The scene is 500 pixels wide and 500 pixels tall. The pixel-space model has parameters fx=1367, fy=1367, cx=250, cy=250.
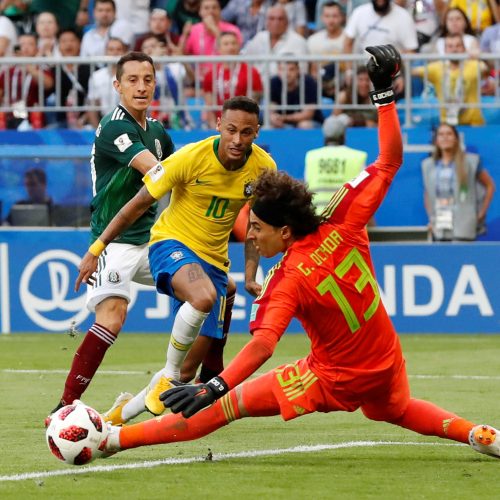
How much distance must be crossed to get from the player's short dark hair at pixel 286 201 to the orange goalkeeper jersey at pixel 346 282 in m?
0.10

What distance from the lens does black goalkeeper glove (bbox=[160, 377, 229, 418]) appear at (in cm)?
641

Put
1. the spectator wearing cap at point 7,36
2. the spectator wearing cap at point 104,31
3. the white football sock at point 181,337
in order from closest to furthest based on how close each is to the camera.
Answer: the white football sock at point 181,337
the spectator wearing cap at point 104,31
the spectator wearing cap at point 7,36

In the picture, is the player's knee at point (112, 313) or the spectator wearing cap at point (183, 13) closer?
the player's knee at point (112, 313)

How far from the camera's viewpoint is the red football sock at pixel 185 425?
703 centimetres

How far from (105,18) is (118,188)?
9.99 m

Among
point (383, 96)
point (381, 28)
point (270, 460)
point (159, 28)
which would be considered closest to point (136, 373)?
point (270, 460)

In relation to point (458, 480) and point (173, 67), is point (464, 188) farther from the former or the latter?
point (458, 480)

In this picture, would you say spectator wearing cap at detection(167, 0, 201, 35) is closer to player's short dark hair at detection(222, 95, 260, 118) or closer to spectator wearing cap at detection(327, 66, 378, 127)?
spectator wearing cap at detection(327, 66, 378, 127)

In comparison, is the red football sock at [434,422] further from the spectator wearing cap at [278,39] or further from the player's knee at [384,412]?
the spectator wearing cap at [278,39]

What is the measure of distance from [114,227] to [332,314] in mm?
1926

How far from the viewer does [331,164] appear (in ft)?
50.8

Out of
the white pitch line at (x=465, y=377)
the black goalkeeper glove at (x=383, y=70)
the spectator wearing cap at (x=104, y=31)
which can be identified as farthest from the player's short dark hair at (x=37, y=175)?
the black goalkeeper glove at (x=383, y=70)

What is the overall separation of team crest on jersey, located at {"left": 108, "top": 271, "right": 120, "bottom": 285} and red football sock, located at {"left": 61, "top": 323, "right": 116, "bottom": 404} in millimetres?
317

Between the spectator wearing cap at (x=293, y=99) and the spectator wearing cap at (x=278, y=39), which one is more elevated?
the spectator wearing cap at (x=278, y=39)
